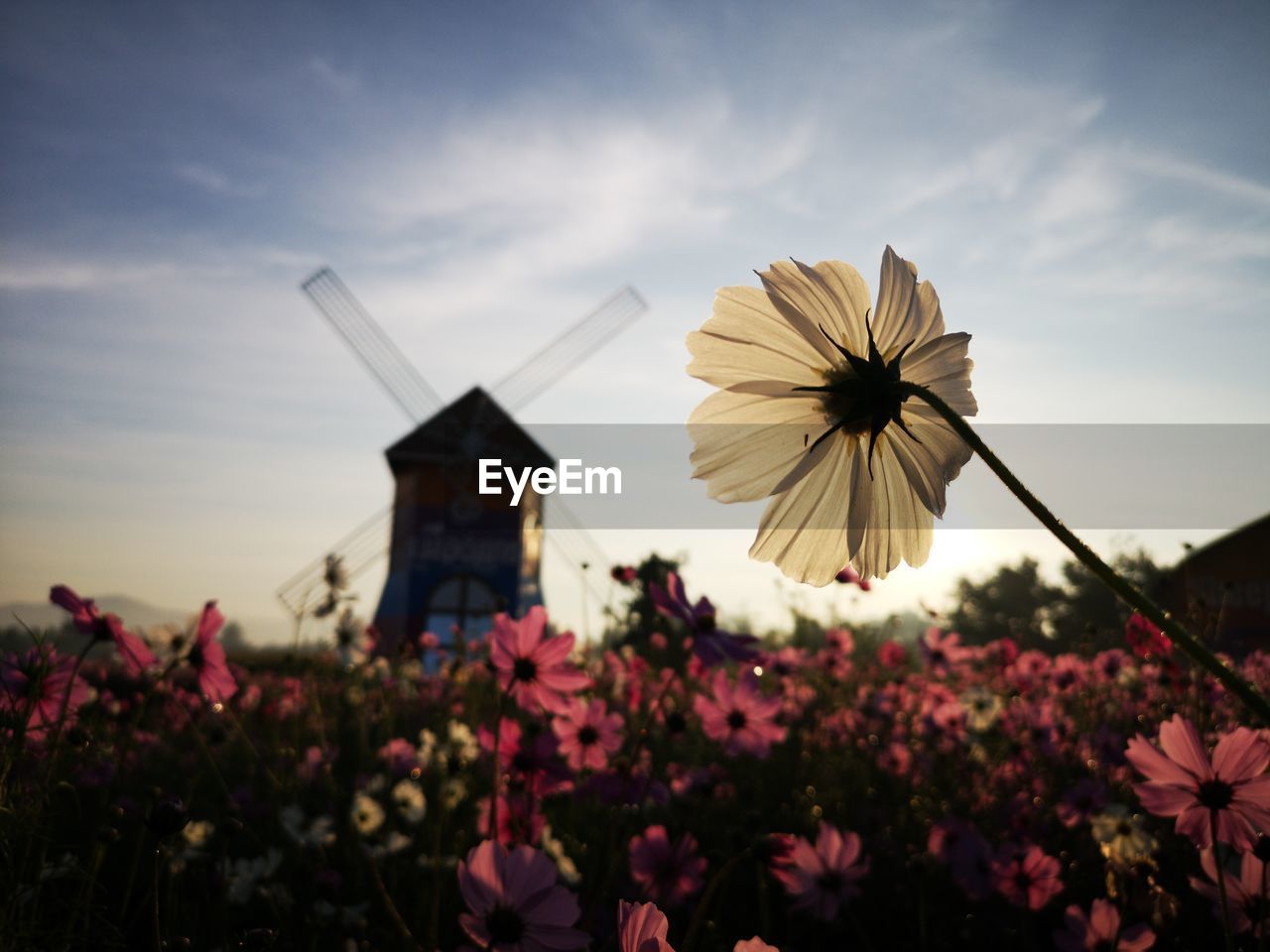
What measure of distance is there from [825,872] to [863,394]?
4.54 ft

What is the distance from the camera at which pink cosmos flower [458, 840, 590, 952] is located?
0.99 m

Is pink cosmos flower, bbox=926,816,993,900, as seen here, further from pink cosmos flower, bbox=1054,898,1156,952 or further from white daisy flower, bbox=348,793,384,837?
white daisy flower, bbox=348,793,384,837

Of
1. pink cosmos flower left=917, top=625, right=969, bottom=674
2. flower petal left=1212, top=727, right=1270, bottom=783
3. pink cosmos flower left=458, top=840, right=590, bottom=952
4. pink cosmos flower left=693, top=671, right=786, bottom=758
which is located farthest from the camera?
pink cosmos flower left=917, top=625, right=969, bottom=674

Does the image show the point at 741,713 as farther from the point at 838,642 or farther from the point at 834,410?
the point at 838,642

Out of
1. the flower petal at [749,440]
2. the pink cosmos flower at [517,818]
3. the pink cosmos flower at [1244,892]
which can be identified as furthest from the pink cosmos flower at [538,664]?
the pink cosmos flower at [1244,892]

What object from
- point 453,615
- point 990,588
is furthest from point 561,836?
point 990,588

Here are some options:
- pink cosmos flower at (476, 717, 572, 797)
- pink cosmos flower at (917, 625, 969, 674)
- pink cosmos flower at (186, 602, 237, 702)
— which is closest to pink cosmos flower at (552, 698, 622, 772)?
pink cosmos flower at (476, 717, 572, 797)

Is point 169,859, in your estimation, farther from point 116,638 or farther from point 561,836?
point 561,836

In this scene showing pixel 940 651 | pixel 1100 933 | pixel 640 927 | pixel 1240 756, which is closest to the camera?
pixel 640 927

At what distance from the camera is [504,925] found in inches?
39.9

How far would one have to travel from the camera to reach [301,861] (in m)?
1.86

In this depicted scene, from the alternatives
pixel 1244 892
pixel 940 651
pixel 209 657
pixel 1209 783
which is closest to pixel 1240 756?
pixel 1209 783

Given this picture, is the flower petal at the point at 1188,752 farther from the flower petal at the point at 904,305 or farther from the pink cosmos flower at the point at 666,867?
the pink cosmos flower at the point at 666,867

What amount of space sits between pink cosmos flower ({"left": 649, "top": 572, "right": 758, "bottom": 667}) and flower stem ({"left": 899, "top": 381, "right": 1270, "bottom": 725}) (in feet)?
3.68
